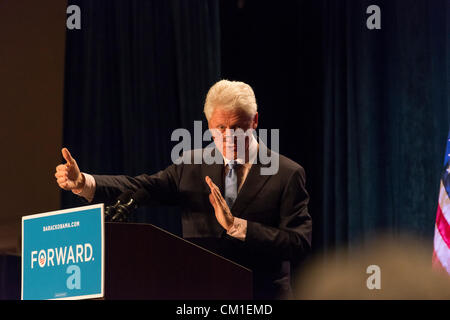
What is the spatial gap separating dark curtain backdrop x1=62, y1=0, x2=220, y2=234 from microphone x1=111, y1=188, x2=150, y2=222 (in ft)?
7.54

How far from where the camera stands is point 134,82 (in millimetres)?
4551

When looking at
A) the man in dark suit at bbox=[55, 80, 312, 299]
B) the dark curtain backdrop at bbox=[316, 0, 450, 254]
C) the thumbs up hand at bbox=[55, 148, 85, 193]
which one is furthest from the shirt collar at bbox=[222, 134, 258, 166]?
the dark curtain backdrop at bbox=[316, 0, 450, 254]

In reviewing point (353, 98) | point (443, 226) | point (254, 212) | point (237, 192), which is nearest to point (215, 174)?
point (237, 192)

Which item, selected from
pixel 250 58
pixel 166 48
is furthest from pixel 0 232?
pixel 250 58

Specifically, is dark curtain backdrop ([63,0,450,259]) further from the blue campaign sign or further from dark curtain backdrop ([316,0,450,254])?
the blue campaign sign

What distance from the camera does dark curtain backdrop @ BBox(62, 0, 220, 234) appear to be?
178 inches

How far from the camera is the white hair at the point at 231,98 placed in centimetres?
262

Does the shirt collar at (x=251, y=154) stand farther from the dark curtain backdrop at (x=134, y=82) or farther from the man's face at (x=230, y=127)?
the dark curtain backdrop at (x=134, y=82)

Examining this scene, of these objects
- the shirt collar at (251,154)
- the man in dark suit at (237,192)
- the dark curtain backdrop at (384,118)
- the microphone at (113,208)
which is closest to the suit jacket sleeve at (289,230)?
the man in dark suit at (237,192)

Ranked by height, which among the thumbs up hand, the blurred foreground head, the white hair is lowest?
the blurred foreground head

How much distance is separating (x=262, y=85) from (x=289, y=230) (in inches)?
88.5

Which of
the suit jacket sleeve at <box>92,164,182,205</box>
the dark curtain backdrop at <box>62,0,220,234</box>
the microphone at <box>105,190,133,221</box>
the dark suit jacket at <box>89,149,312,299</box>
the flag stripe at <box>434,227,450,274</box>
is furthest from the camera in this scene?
the dark curtain backdrop at <box>62,0,220,234</box>

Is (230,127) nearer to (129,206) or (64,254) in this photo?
(129,206)

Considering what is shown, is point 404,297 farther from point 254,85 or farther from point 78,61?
point 78,61
